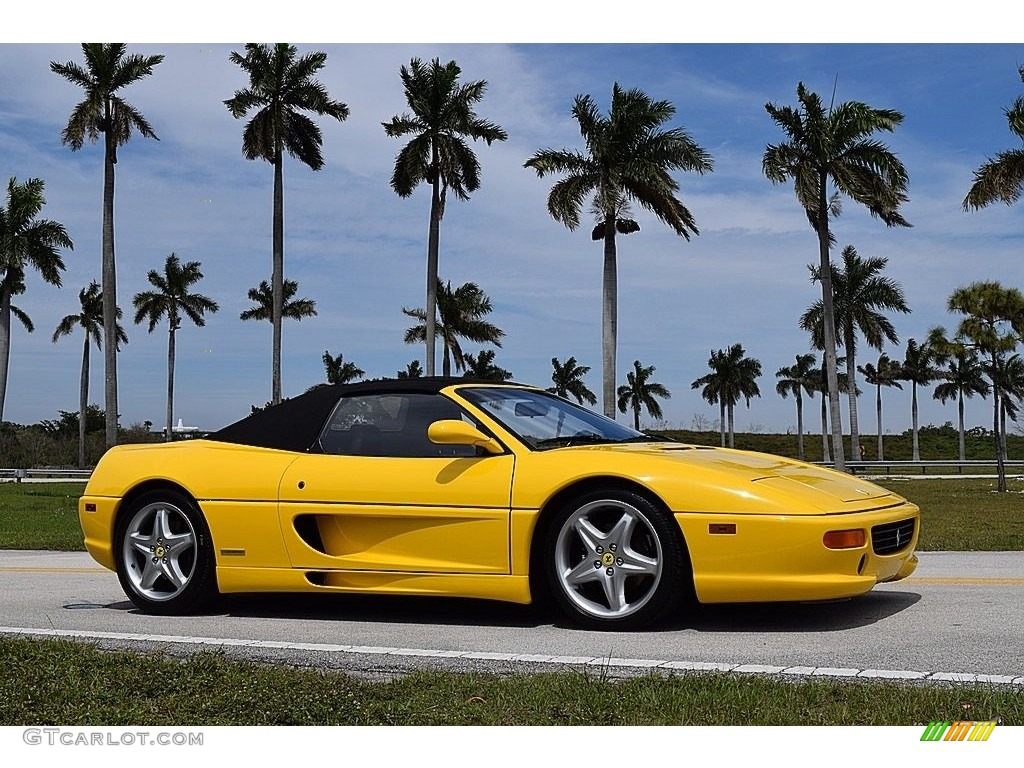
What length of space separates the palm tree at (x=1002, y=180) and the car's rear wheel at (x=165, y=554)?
31426mm

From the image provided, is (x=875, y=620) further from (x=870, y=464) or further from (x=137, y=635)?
(x=870, y=464)

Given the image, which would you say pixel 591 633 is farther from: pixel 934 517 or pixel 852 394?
pixel 852 394

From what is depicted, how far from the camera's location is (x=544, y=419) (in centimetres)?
696

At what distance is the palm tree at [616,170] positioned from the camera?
41.3 m

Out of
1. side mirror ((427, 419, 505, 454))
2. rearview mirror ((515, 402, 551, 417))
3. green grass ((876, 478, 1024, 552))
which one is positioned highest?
rearview mirror ((515, 402, 551, 417))

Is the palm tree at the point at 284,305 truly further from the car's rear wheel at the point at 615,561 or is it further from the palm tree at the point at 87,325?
the car's rear wheel at the point at 615,561

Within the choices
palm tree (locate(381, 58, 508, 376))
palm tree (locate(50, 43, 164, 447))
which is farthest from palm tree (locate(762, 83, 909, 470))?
palm tree (locate(50, 43, 164, 447))

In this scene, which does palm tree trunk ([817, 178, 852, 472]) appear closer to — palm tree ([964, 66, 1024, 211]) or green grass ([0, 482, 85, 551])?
palm tree ([964, 66, 1024, 211])

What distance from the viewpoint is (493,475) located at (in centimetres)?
638

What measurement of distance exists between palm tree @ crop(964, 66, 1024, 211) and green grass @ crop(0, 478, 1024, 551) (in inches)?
327

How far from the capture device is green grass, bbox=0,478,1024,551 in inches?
494

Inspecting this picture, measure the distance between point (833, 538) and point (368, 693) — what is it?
2484 millimetres

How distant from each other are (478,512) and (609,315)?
116ft
